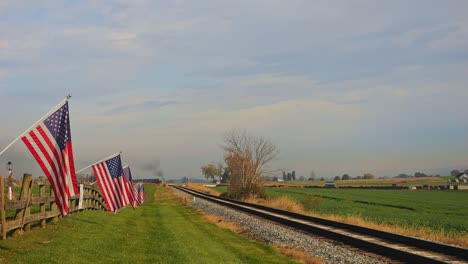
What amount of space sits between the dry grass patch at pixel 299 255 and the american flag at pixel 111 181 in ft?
25.0

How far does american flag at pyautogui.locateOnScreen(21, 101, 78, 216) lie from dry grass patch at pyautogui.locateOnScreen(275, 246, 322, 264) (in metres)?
6.54

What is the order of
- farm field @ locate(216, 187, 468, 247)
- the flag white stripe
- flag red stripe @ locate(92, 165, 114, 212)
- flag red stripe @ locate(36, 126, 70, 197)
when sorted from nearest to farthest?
flag red stripe @ locate(36, 126, 70, 197), flag red stripe @ locate(92, 165, 114, 212), the flag white stripe, farm field @ locate(216, 187, 468, 247)

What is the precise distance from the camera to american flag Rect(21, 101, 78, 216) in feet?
33.3

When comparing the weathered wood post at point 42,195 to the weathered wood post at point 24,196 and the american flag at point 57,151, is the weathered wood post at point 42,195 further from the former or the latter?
the american flag at point 57,151

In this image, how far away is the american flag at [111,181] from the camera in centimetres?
1908

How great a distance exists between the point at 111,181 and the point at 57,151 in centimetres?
986

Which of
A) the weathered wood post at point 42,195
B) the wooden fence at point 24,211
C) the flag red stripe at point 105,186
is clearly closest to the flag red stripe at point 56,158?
the wooden fence at point 24,211

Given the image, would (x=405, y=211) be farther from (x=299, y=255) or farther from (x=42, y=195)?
(x=42, y=195)

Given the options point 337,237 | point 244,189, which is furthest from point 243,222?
point 244,189

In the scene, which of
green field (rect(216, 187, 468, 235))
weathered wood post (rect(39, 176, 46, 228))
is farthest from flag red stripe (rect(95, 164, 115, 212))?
green field (rect(216, 187, 468, 235))

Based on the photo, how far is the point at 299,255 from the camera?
556 inches

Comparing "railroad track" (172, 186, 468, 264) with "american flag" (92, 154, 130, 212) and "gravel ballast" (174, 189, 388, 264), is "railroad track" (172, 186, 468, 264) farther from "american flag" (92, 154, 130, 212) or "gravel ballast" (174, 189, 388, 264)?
"american flag" (92, 154, 130, 212)

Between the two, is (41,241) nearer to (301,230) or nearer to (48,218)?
(48,218)

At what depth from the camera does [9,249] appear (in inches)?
411
